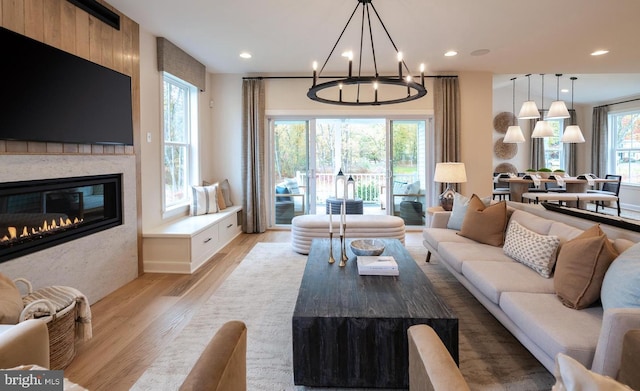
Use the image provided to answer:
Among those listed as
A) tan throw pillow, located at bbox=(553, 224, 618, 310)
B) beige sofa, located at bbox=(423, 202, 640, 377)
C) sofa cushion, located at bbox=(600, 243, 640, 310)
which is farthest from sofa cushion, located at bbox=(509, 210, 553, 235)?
sofa cushion, located at bbox=(600, 243, 640, 310)

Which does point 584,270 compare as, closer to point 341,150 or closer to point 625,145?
point 341,150

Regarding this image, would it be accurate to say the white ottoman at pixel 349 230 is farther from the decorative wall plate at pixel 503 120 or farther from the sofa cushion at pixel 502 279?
the decorative wall plate at pixel 503 120

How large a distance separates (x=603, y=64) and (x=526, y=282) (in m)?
5.09

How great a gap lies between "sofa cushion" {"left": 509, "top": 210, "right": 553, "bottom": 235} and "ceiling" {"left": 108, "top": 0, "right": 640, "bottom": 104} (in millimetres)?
2031

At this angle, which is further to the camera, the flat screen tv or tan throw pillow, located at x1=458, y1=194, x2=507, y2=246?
tan throw pillow, located at x1=458, y1=194, x2=507, y2=246

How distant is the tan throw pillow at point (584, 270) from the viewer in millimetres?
1878

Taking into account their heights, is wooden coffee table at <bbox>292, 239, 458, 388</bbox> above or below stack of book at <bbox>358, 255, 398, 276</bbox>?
below

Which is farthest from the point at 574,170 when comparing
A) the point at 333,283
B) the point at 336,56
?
the point at 333,283

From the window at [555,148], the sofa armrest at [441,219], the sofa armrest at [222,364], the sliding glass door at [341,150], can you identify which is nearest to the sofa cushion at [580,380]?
the sofa armrest at [222,364]

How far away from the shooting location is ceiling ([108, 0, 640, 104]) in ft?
11.1

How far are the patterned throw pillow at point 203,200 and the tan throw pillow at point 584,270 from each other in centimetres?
433

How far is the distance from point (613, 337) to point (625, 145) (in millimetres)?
9776

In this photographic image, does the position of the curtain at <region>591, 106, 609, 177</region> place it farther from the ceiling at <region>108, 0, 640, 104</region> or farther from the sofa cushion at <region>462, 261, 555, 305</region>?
the sofa cushion at <region>462, 261, 555, 305</region>

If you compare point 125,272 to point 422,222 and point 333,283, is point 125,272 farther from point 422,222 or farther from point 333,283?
point 422,222
